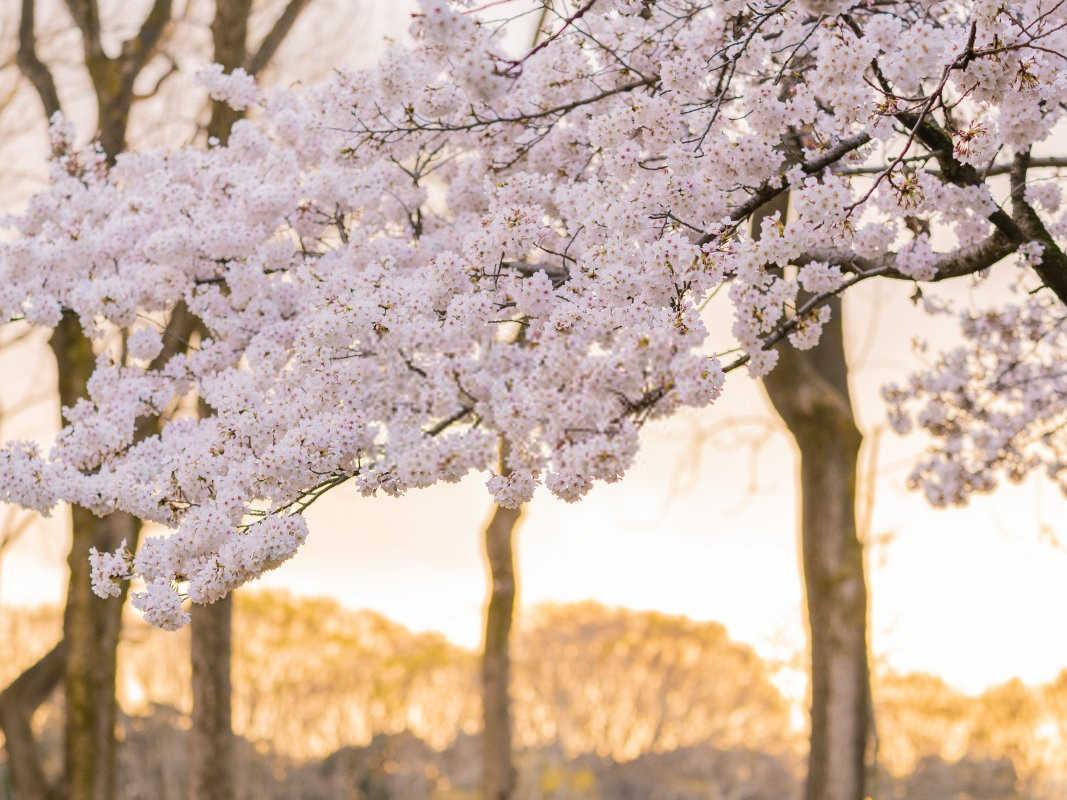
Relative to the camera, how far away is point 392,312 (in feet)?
19.7

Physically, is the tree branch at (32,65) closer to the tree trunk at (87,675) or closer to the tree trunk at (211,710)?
the tree trunk at (87,675)

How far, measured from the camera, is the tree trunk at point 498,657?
13.2 metres

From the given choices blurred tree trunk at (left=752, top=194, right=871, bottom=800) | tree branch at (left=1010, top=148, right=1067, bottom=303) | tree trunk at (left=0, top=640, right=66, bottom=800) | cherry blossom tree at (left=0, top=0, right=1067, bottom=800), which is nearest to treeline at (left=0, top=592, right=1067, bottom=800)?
tree trunk at (left=0, top=640, right=66, bottom=800)

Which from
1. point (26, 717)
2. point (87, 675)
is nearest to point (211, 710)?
point (87, 675)

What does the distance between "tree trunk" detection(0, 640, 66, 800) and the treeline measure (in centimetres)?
2580

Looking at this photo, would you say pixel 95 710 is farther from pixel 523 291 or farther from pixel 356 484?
pixel 523 291

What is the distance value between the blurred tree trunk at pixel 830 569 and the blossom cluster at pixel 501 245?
11.9ft

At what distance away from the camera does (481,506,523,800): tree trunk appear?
13.2m

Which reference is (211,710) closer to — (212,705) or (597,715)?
(212,705)

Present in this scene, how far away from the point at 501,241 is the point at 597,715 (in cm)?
3926

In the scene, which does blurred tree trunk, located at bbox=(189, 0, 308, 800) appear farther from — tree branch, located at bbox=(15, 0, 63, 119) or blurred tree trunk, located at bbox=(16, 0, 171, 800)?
tree branch, located at bbox=(15, 0, 63, 119)

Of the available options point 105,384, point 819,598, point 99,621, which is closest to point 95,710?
point 99,621

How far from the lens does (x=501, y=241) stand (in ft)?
19.2

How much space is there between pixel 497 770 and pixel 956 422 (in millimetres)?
5911
